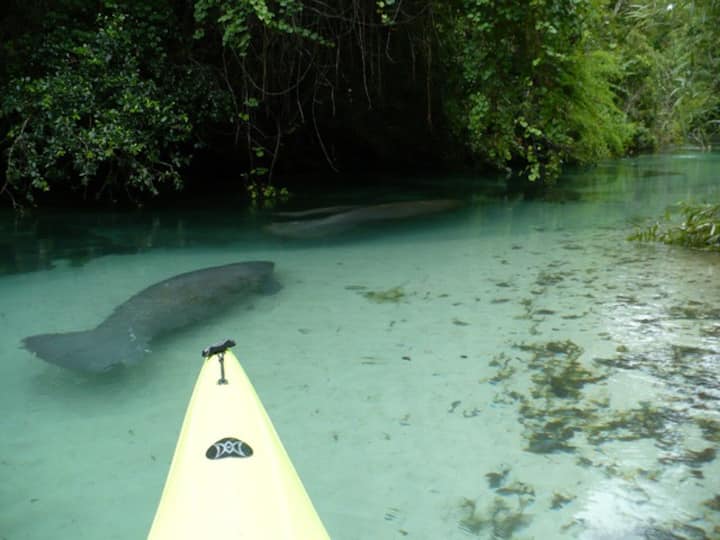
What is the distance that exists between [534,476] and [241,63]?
7.32 metres

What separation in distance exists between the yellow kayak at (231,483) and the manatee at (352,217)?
636cm

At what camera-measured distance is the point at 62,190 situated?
40.7ft

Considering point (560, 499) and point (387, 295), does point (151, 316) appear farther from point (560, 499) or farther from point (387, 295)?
point (560, 499)

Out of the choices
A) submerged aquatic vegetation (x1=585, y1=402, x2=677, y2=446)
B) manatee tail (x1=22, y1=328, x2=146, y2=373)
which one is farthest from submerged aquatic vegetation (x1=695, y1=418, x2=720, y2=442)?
manatee tail (x1=22, y1=328, x2=146, y2=373)

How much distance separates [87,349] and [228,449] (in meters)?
2.57

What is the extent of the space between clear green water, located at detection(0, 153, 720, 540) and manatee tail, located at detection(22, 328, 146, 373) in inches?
3.6

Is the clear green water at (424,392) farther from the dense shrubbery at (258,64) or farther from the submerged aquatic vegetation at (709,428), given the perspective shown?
the dense shrubbery at (258,64)

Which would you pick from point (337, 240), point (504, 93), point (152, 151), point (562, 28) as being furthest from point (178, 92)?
point (562, 28)

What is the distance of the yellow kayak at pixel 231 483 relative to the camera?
195 centimetres

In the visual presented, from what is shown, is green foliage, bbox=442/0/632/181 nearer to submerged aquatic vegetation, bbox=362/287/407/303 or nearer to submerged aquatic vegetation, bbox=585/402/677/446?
submerged aquatic vegetation, bbox=362/287/407/303

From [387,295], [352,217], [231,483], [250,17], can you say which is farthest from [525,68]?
[231,483]

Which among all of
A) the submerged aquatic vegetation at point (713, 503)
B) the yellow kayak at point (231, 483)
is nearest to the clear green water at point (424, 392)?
the submerged aquatic vegetation at point (713, 503)

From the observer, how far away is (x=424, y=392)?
413 centimetres

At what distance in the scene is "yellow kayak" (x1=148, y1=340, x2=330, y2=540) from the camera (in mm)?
1947
